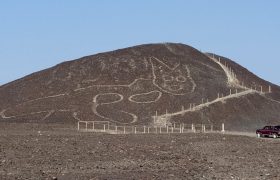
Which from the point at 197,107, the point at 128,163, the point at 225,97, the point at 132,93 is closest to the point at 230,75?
the point at 225,97

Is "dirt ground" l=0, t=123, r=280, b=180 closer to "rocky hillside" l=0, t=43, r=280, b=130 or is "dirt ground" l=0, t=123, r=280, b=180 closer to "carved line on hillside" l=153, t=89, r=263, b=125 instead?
"carved line on hillside" l=153, t=89, r=263, b=125

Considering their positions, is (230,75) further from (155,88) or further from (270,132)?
(270,132)

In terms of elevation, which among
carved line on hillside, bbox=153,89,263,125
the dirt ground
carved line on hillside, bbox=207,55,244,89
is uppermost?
carved line on hillside, bbox=207,55,244,89

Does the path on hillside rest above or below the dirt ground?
above

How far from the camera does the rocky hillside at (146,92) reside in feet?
405

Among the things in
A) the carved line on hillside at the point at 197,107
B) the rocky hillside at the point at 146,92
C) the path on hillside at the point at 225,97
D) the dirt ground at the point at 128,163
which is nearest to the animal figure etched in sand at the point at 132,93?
the rocky hillside at the point at 146,92

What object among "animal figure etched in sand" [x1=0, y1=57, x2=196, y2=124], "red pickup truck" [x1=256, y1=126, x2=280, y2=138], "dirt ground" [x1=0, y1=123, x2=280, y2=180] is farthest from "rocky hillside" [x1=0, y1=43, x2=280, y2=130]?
"dirt ground" [x1=0, y1=123, x2=280, y2=180]

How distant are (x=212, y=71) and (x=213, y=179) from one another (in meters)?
131

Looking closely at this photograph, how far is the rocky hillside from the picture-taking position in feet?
405

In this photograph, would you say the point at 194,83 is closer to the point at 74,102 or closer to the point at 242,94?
the point at 242,94

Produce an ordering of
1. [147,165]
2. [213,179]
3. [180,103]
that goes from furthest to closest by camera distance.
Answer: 1. [180,103]
2. [147,165]
3. [213,179]

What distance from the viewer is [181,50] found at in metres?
170

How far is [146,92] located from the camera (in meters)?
137

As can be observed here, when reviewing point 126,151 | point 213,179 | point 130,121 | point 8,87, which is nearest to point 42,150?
point 126,151
